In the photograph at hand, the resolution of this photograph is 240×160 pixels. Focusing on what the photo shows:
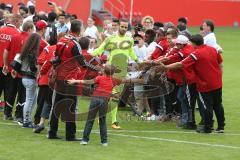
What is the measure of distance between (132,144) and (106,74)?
131 centimetres

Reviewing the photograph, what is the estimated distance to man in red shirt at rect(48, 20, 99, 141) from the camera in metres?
11.8

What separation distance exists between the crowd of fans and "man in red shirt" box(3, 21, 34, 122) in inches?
0.7

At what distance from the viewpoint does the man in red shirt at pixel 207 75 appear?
13008 mm

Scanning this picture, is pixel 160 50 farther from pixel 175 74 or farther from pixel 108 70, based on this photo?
pixel 108 70

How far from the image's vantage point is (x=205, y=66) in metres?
13.0

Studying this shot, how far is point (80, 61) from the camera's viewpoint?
465 inches

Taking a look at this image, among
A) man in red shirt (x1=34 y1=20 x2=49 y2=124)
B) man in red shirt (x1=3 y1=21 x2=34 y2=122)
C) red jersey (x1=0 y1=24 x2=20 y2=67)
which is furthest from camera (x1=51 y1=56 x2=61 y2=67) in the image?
red jersey (x1=0 y1=24 x2=20 y2=67)

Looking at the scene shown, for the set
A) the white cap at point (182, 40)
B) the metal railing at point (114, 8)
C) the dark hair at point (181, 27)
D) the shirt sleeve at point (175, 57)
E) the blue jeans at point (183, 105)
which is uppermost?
the metal railing at point (114, 8)

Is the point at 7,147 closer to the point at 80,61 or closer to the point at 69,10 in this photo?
the point at 80,61

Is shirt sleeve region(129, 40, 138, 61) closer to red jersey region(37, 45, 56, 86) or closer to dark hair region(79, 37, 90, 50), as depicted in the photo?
dark hair region(79, 37, 90, 50)

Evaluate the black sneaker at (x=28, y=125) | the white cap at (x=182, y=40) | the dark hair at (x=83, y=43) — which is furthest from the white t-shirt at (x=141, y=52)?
the black sneaker at (x=28, y=125)

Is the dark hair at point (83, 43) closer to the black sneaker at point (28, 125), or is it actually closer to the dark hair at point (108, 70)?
the dark hair at point (108, 70)

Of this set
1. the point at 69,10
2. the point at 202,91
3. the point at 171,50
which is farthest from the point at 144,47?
the point at 69,10

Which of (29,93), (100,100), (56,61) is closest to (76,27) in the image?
(56,61)
